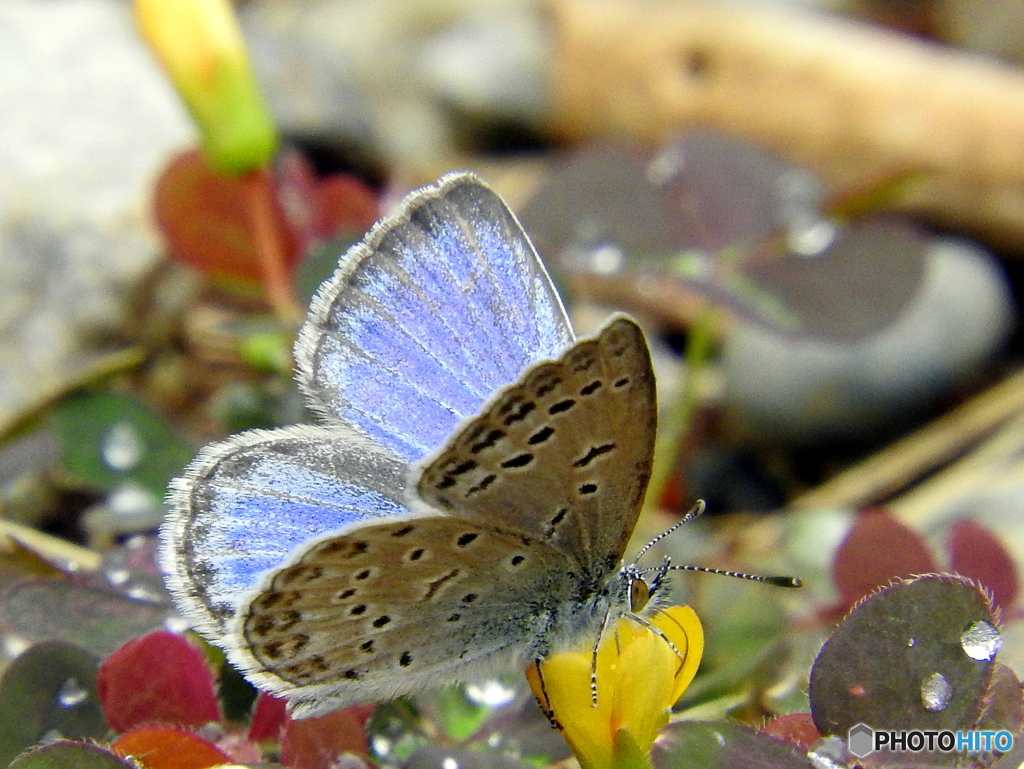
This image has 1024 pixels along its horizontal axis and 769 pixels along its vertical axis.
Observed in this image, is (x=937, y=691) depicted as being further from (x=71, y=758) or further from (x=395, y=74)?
(x=395, y=74)

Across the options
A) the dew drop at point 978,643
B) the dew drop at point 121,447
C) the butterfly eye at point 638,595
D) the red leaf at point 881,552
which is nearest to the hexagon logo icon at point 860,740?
the dew drop at point 978,643

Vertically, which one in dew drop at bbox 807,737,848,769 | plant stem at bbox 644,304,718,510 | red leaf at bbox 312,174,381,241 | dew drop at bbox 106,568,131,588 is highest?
red leaf at bbox 312,174,381,241

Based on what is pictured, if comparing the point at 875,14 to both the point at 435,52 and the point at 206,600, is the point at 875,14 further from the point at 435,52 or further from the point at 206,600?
the point at 206,600

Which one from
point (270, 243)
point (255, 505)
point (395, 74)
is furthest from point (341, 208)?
point (395, 74)

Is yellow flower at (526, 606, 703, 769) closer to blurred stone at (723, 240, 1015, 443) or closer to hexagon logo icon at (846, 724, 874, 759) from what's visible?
hexagon logo icon at (846, 724, 874, 759)

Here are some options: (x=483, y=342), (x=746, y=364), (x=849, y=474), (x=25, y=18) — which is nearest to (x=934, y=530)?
(x=849, y=474)

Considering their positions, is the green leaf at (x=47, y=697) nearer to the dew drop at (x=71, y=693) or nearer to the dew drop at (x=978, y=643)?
the dew drop at (x=71, y=693)

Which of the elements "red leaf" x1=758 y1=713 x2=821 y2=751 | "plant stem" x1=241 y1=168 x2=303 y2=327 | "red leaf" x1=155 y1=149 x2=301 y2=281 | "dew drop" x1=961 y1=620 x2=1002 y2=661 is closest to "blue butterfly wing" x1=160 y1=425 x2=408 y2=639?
"red leaf" x1=758 y1=713 x2=821 y2=751
